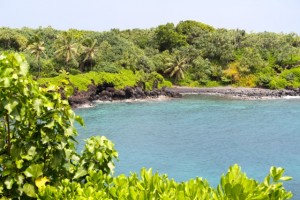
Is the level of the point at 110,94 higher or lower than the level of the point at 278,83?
lower

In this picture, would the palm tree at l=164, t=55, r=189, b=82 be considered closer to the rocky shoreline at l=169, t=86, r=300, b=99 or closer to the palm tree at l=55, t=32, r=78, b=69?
the rocky shoreline at l=169, t=86, r=300, b=99

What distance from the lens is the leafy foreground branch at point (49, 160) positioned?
522 centimetres

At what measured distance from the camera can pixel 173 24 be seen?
3556 inches

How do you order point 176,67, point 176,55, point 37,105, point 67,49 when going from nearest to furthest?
point 37,105, point 67,49, point 176,67, point 176,55

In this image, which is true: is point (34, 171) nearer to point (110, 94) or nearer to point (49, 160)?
point (49, 160)

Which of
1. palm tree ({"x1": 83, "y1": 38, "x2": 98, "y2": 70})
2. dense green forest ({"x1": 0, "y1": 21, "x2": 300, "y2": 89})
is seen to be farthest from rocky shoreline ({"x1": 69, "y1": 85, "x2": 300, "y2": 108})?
palm tree ({"x1": 83, "y1": 38, "x2": 98, "y2": 70})

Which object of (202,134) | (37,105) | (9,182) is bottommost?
(202,134)

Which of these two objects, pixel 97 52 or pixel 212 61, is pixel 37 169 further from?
pixel 212 61

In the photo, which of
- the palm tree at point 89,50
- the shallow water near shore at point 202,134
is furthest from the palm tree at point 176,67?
the palm tree at point 89,50

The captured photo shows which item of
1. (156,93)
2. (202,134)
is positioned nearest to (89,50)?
(156,93)

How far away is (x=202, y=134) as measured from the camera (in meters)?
45.5

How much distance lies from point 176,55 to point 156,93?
1478 cm

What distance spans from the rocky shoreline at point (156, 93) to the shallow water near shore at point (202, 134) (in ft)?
9.58

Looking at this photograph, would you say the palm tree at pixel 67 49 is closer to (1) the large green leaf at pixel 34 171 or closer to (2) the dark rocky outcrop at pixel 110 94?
(2) the dark rocky outcrop at pixel 110 94
